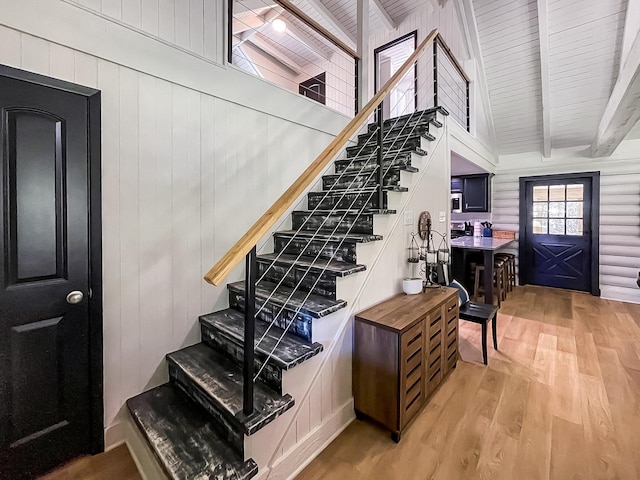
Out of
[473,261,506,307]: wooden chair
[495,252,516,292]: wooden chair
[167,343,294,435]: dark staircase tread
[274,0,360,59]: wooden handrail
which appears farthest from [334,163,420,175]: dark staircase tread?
[495,252,516,292]: wooden chair

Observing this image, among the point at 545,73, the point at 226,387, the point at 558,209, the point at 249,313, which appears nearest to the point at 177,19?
the point at 249,313

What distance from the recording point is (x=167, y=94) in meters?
2.01

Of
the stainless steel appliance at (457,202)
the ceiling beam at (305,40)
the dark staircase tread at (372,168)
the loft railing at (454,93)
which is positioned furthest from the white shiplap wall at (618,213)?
the ceiling beam at (305,40)

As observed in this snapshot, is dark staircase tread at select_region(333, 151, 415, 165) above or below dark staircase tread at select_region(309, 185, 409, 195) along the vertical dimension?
above

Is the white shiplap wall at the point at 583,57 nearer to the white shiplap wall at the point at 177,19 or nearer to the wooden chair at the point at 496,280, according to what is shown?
the wooden chair at the point at 496,280

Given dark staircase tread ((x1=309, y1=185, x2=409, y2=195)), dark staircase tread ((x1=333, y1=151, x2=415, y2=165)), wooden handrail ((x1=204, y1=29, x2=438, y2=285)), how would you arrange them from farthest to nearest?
dark staircase tread ((x1=333, y1=151, x2=415, y2=165)) → dark staircase tread ((x1=309, y1=185, x2=409, y2=195)) → wooden handrail ((x1=204, y1=29, x2=438, y2=285))

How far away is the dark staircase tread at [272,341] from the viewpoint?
1.56 meters

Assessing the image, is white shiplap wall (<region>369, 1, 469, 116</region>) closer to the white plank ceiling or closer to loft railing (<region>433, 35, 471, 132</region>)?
loft railing (<region>433, 35, 471, 132</region>)

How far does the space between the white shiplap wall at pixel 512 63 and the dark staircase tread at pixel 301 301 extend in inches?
171

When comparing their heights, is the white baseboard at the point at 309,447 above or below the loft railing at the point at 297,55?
below

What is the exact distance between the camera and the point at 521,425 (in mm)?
1976

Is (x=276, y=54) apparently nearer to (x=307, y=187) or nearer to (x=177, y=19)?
(x=177, y=19)

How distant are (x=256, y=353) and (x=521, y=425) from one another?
1.80 m

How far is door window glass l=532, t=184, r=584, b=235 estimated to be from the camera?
5363 mm
